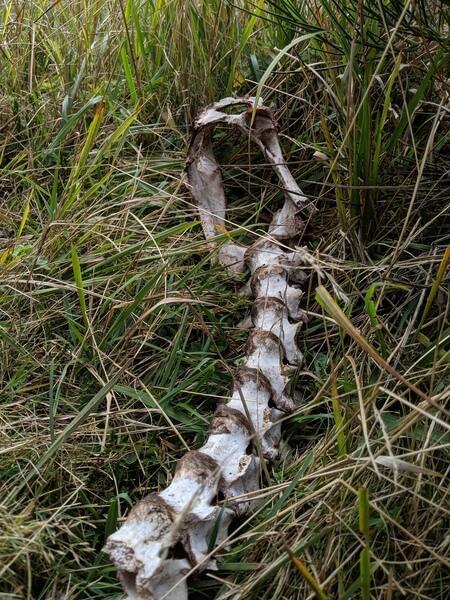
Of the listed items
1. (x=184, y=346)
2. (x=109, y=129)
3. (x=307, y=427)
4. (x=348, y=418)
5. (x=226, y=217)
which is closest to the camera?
(x=348, y=418)

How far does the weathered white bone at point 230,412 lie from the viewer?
116 centimetres

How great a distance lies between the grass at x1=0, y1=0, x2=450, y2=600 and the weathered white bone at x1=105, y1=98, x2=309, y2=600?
0.05 metres

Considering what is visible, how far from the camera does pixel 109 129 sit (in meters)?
2.23

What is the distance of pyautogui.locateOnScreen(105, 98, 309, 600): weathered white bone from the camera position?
1160 mm

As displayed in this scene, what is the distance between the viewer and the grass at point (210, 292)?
126cm

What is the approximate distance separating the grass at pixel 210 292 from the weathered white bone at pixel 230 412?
5cm

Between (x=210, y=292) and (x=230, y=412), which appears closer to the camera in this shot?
(x=230, y=412)

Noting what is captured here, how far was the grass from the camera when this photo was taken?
1256 mm

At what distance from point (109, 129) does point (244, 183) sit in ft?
1.40

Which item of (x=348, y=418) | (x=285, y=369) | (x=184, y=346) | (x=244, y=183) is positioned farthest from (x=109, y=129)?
(x=348, y=418)

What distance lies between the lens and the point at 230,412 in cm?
145

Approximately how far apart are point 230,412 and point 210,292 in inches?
16.6

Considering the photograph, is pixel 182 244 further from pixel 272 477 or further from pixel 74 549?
pixel 74 549

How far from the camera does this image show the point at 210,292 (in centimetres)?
181
